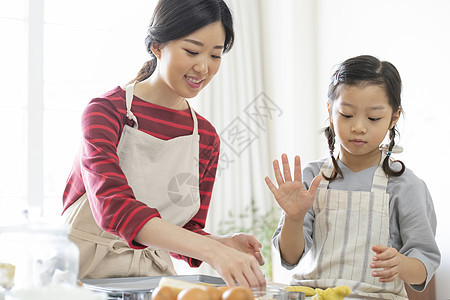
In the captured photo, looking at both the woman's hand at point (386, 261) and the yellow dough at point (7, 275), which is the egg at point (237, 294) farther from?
the woman's hand at point (386, 261)

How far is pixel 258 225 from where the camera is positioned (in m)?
3.51

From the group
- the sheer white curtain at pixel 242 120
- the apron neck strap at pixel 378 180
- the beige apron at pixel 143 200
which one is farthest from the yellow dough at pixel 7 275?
the sheer white curtain at pixel 242 120

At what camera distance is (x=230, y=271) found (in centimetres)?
94

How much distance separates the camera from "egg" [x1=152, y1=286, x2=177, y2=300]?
0.74 meters

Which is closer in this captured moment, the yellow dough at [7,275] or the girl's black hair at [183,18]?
the yellow dough at [7,275]

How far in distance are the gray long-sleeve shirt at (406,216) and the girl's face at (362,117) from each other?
3.3 inches

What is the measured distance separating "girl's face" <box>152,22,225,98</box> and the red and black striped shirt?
0.10 meters

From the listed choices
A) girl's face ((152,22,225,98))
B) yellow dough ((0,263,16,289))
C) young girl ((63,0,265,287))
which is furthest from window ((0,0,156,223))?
yellow dough ((0,263,16,289))

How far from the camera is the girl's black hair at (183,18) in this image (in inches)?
53.9

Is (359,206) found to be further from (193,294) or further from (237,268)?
(193,294)

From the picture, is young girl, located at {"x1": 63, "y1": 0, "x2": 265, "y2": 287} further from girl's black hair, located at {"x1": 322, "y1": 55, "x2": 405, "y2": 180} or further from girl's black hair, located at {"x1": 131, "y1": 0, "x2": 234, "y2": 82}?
girl's black hair, located at {"x1": 322, "y1": 55, "x2": 405, "y2": 180}

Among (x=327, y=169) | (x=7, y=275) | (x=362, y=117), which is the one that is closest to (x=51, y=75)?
(x=327, y=169)

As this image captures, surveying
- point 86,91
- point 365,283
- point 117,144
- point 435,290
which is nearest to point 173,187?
point 117,144

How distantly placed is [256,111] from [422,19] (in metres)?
1.27
